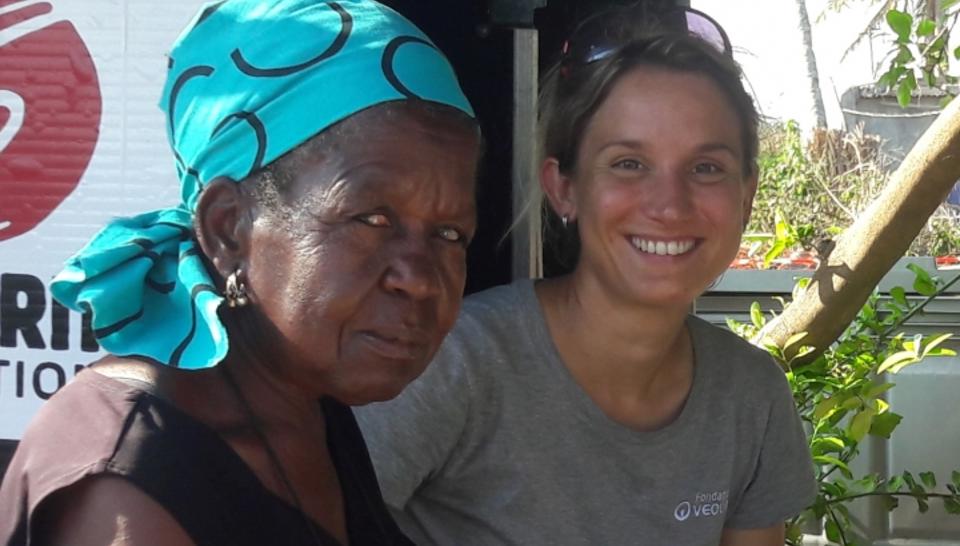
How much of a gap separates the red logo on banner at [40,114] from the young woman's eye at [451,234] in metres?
1.03

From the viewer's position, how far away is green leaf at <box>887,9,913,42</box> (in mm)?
3201

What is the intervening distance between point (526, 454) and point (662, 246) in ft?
1.29

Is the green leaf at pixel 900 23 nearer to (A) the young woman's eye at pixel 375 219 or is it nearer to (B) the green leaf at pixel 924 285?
(B) the green leaf at pixel 924 285

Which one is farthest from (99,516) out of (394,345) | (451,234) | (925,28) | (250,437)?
(925,28)

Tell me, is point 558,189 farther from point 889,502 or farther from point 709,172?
point 889,502

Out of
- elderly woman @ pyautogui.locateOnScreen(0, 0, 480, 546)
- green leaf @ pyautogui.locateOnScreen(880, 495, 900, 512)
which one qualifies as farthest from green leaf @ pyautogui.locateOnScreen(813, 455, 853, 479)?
elderly woman @ pyautogui.locateOnScreen(0, 0, 480, 546)

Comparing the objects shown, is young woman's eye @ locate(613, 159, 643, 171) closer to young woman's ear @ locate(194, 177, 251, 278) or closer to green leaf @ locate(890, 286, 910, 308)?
young woman's ear @ locate(194, 177, 251, 278)

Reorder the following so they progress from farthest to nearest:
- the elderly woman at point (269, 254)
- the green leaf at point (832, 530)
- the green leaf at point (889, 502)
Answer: the green leaf at point (889, 502) < the green leaf at point (832, 530) < the elderly woman at point (269, 254)

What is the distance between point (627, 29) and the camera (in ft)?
6.68

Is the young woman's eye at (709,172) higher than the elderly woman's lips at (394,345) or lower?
higher

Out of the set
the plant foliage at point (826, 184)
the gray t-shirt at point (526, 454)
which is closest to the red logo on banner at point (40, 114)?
the gray t-shirt at point (526, 454)

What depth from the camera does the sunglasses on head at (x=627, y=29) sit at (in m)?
2.03

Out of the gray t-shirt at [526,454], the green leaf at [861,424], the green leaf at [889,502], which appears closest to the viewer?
the gray t-shirt at [526,454]

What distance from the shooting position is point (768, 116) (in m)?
2.43
